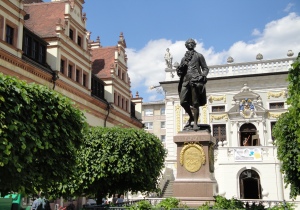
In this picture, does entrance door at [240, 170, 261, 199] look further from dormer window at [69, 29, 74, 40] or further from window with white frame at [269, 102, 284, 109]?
dormer window at [69, 29, 74, 40]

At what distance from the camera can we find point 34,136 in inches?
397

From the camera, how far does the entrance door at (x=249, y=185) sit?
1182 inches

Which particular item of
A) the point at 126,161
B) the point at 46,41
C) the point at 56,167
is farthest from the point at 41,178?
the point at 46,41

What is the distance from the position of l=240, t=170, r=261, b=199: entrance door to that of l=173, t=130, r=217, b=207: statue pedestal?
65.3 feet

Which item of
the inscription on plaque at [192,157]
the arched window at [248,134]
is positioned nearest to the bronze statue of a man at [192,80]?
the inscription on plaque at [192,157]

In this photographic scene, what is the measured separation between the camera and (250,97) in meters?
35.5

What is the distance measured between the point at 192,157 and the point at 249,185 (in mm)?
22385

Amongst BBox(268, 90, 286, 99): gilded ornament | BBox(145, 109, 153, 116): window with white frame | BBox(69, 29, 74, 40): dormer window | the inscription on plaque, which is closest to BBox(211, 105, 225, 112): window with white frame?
BBox(268, 90, 286, 99): gilded ornament

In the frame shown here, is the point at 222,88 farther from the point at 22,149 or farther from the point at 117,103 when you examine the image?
the point at 22,149

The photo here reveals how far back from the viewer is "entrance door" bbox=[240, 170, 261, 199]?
30.0m

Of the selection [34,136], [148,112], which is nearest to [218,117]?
[34,136]

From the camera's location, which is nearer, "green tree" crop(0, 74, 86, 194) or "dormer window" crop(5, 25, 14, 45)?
"green tree" crop(0, 74, 86, 194)

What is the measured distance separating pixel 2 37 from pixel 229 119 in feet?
71.9

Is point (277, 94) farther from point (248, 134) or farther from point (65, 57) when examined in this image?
point (65, 57)
